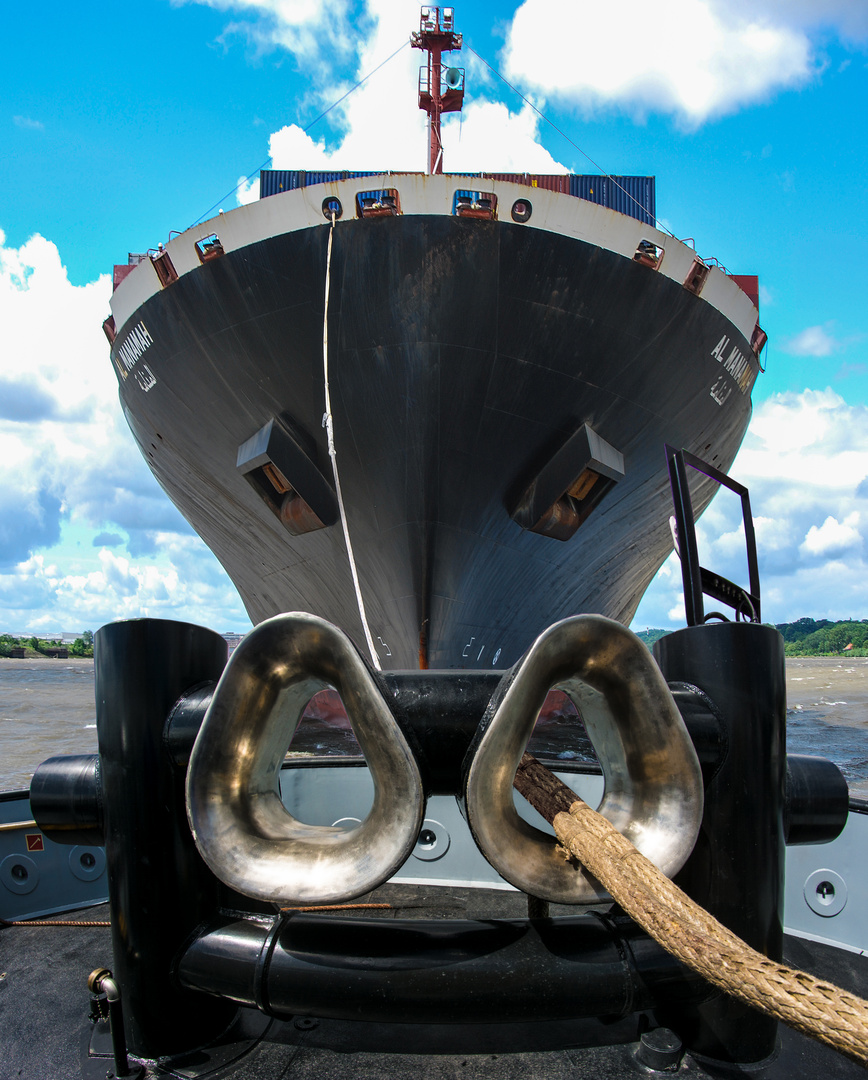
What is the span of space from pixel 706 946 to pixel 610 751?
1.90ft

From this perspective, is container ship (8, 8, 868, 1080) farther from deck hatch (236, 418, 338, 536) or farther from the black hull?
deck hatch (236, 418, 338, 536)

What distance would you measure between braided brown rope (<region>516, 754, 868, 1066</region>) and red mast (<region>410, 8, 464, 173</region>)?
1310 centimetres

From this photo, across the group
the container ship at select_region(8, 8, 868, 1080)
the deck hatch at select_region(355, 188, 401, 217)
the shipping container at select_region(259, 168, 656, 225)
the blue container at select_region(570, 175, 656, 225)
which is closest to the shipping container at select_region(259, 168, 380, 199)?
the shipping container at select_region(259, 168, 656, 225)

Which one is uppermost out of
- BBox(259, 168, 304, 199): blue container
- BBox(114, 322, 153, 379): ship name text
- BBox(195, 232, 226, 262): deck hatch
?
BBox(259, 168, 304, 199): blue container

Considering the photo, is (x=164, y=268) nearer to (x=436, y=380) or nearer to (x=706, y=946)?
(x=436, y=380)

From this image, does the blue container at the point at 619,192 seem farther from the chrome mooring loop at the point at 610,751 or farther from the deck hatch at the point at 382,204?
the chrome mooring loop at the point at 610,751

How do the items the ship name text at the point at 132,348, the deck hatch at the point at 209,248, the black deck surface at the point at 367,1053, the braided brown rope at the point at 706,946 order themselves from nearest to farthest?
1. the braided brown rope at the point at 706,946
2. the black deck surface at the point at 367,1053
3. the deck hatch at the point at 209,248
4. the ship name text at the point at 132,348

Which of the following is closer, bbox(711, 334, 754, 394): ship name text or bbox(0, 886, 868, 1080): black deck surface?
bbox(0, 886, 868, 1080): black deck surface

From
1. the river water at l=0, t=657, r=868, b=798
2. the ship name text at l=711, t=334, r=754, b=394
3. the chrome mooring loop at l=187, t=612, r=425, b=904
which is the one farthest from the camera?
the river water at l=0, t=657, r=868, b=798

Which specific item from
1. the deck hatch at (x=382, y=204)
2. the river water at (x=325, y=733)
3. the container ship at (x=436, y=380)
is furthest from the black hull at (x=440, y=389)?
the river water at (x=325, y=733)

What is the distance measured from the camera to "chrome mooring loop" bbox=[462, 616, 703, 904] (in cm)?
158

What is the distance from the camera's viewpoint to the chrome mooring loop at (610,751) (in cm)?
158

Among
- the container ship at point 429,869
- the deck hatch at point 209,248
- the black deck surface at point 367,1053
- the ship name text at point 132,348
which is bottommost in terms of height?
the black deck surface at point 367,1053

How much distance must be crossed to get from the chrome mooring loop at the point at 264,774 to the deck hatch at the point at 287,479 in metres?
7.07
